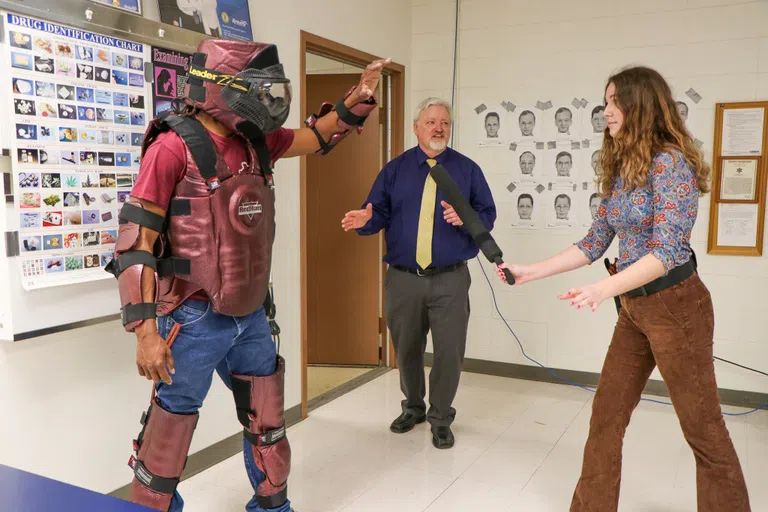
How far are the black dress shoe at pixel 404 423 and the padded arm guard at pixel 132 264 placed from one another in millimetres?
1818

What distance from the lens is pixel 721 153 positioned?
3758 mm

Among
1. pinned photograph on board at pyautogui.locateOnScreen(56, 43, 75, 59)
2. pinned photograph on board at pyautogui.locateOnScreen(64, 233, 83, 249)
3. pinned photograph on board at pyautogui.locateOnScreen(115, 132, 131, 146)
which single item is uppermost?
pinned photograph on board at pyautogui.locateOnScreen(56, 43, 75, 59)

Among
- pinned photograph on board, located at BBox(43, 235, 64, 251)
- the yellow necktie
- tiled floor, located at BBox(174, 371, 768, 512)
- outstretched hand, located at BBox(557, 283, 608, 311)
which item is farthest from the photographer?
the yellow necktie

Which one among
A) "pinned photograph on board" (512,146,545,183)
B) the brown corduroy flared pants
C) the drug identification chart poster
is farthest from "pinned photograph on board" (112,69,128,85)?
"pinned photograph on board" (512,146,545,183)

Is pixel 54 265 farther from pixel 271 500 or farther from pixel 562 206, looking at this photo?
pixel 562 206

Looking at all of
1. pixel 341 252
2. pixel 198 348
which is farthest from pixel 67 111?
pixel 341 252

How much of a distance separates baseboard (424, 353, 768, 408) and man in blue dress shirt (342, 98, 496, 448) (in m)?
1.06

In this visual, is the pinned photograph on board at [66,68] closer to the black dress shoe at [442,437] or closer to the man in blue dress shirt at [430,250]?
the man in blue dress shirt at [430,250]

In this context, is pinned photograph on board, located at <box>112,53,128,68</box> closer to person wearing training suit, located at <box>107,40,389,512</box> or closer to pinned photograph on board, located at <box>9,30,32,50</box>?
pinned photograph on board, located at <box>9,30,32,50</box>

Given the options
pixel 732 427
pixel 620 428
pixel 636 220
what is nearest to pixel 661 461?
pixel 732 427

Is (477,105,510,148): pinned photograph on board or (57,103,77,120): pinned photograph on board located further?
(477,105,510,148): pinned photograph on board

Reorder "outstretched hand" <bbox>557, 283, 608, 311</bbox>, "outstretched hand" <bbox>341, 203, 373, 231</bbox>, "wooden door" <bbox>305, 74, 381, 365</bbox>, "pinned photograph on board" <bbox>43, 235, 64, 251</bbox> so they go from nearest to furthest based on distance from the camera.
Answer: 1. "outstretched hand" <bbox>557, 283, 608, 311</bbox>
2. "pinned photograph on board" <bbox>43, 235, 64, 251</bbox>
3. "outstretched hand" <bbox>341, 203, 373, 231</bbox>
4. "wooden door" <bbox>305, 74, 381, 365</bbox>

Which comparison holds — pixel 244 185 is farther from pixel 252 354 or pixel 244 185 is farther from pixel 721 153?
pixel 721 153

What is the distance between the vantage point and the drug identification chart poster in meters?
2.06
